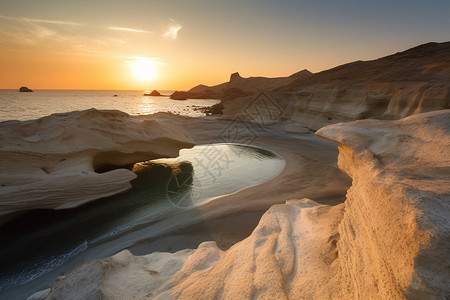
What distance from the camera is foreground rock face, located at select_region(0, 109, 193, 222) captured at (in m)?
7.64

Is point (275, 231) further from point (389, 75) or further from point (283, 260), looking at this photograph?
point (389, 75)

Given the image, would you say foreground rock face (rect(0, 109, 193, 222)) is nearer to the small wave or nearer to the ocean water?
the small wave

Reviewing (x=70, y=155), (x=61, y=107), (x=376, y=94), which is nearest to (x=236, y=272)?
(x=70, y=155)

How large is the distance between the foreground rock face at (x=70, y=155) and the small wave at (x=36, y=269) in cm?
285

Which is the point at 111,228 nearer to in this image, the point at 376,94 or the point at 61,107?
the point at 376,94

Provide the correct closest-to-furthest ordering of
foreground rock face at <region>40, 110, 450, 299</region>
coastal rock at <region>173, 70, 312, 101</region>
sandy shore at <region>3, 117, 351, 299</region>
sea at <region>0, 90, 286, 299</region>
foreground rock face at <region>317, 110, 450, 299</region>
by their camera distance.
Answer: foreground rock face at <region>317, 110, 450, 299</region> → foreground rock face at <region>40, 110, 450, 299</region> → sea at <region>0, 90, 286, 299</region> → sandy shore at <region>3, 117, 351, 299</region> → coastal rock at <region>173, 70, 312, 101</region>

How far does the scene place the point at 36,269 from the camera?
5316 millimetres

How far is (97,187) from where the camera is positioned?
8852 mm

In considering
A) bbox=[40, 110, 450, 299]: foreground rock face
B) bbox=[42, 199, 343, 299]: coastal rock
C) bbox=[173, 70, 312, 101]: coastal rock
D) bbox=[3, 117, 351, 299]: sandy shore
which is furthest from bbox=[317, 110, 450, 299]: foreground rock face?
bbox=[173, 70, 312, 101]: coastal rock

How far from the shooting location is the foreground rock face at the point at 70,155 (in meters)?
7.64

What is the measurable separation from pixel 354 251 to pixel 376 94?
21231 millimetres

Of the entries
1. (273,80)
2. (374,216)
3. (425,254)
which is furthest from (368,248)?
(273,80)

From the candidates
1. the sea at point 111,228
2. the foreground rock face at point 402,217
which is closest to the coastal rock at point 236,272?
the foreground rock face at point 402,217

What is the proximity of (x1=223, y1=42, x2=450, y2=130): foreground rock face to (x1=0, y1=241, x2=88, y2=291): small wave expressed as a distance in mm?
20439
